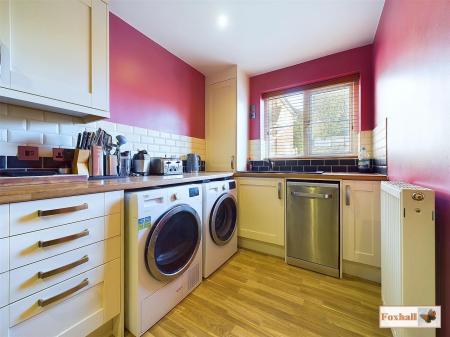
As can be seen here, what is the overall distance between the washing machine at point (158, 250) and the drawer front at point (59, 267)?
117mm

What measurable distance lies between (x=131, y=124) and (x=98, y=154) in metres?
0.53

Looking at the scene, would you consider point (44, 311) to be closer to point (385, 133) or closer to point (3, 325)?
point (3, 325)

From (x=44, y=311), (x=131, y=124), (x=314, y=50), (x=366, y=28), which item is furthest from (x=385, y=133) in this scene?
(x=44, y=311)

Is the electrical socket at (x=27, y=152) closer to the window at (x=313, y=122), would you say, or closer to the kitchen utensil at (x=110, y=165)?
the kitchen utensil at (x=110, y=165)

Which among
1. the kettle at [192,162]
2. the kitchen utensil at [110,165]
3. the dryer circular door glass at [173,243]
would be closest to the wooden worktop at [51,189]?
the dryer circular door glass at [173,243]

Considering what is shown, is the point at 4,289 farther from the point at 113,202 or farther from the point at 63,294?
the point at 113,202

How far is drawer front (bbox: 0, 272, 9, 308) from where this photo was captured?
0.68 metres

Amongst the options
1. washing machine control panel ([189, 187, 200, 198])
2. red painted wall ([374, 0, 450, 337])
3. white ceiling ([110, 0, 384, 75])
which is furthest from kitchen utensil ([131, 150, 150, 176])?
red painted wall ([374, 0, 450, 337])

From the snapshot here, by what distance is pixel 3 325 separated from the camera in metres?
0.69

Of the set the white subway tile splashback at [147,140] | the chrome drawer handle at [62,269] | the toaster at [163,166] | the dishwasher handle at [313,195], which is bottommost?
the chrome drawer handle at [62,269]

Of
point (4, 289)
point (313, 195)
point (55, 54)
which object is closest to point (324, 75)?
point (313, 195)

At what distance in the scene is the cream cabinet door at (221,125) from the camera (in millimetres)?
2547

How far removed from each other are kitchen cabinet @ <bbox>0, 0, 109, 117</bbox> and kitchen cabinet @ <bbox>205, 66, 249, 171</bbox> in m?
1.51

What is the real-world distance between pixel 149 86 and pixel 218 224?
159 cm
